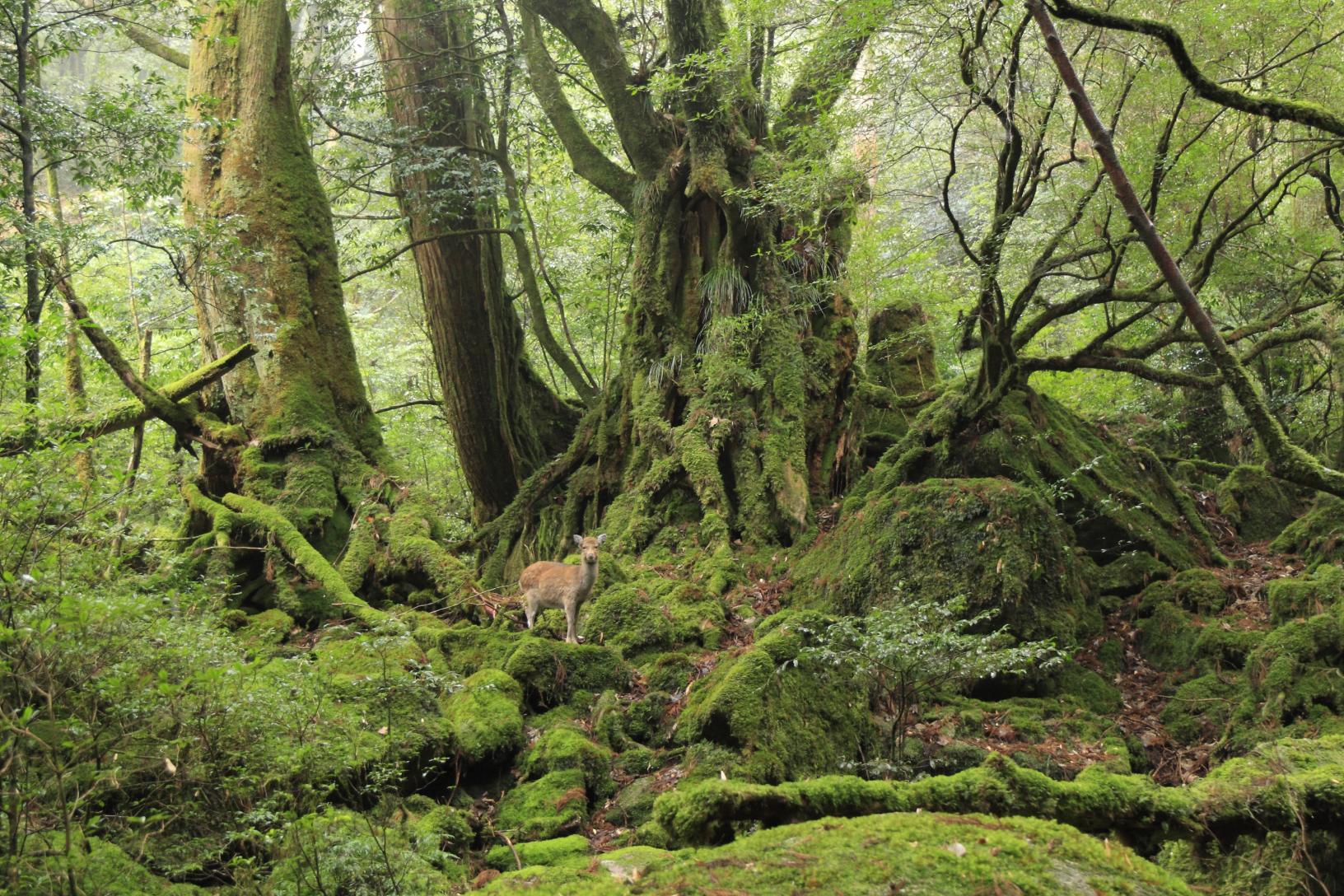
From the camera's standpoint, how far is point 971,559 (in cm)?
644

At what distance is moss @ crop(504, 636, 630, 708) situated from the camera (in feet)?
19.4

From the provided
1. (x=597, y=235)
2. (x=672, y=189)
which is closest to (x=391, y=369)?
(x=597, y=235)

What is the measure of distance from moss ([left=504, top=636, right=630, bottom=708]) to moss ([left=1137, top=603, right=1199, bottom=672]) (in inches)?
153

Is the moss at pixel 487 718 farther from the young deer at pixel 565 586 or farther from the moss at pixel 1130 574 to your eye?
the moss at pixel 1130 574

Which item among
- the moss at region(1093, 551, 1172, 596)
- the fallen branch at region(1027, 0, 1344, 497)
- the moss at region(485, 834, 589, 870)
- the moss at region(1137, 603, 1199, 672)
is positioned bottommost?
the moss at region(485, 834, 589, 870)

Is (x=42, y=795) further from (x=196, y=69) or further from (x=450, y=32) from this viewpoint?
(x=450, y=32)

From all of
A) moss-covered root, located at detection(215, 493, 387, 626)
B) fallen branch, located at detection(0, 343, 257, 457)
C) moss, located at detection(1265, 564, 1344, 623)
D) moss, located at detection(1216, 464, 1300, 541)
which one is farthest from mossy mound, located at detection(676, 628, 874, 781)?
moss, located at detection(1216, 464, 1300, 541)

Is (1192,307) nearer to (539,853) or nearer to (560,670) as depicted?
(539,853)

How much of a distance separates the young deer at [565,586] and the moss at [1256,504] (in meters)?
7.02

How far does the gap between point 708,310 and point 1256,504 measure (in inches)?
250

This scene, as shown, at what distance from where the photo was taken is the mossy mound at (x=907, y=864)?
7.02 feet

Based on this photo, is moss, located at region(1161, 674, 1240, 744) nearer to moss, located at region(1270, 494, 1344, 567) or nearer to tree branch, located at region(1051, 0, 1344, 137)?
moss, located at region(1270, 494, 1344, 567)

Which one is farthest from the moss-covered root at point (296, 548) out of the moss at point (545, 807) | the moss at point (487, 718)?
the moss at point (545, 807)

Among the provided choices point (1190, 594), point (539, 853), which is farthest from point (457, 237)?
point (539, 853)
